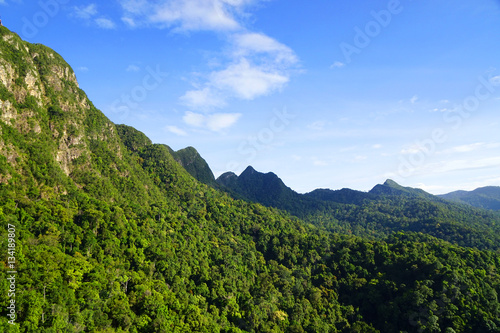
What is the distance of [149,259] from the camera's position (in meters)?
81.2

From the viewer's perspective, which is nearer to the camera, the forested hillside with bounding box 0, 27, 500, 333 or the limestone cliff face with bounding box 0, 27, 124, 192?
the forested hillside with bounding box 0, 27, 500, 333

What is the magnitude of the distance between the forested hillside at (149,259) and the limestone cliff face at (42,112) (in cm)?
51

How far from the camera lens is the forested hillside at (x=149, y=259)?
51241 mm

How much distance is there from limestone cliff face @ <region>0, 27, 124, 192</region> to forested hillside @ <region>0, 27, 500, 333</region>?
0.51m

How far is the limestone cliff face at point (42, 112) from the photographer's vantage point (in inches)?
3233

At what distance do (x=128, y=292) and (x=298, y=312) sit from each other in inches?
2018

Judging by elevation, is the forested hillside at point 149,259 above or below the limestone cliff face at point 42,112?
below

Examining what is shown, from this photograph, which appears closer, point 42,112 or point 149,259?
point 149,259

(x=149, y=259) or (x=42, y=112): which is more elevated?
(x=42, y=112)

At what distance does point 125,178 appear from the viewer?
414 ft

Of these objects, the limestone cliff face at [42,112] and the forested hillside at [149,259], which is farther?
the limestone cliff face at [42,112]

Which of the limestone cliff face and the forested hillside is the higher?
the limestone cliff face

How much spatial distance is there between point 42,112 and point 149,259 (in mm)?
69882

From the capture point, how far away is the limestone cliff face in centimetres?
8212
